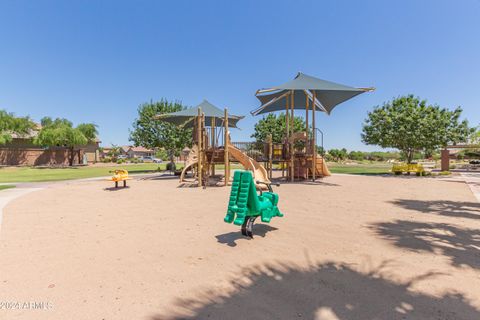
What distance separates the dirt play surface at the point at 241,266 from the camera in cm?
272

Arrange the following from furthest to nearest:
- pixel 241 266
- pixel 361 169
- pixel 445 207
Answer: pixel 361 169, pixel 445 207, pixel 241 266

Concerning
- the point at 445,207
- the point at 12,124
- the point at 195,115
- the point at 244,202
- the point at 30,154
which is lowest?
the point at 445,207

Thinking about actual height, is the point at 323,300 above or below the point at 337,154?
below

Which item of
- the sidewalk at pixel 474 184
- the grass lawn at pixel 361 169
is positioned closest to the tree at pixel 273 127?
the grass lawn at pixel 361 169

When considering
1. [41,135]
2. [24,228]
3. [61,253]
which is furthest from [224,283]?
[41,135]

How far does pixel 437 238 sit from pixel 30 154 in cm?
4835

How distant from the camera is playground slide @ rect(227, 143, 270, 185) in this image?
1245cm

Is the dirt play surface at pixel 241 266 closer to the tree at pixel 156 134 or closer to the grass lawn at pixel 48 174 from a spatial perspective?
the grass lawn at pixel 48 174

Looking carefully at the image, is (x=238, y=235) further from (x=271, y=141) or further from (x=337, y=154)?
(x=337, y=154)

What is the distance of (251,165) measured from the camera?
41.3 ft

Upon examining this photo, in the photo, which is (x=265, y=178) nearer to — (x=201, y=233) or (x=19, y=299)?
(x=201, y=233)

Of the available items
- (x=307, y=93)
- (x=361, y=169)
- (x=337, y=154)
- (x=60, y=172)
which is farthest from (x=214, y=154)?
(x=337, y=154)

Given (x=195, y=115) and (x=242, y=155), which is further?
(x=195, y=115)

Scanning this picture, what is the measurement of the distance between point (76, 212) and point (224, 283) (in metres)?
6.06
